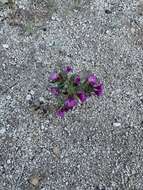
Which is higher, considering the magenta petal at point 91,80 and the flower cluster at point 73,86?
the magenta petal at point 91,80

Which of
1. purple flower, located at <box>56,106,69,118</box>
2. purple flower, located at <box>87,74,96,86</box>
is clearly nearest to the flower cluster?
purple flower, located at <box>87,74,96,86</box>

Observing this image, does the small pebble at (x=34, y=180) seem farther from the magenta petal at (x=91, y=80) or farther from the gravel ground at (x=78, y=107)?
the magenta petal at (x=91, y=80)

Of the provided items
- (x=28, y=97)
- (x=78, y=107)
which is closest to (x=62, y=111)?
(x=78, y=107)

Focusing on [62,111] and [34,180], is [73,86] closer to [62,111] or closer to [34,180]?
[62,111]

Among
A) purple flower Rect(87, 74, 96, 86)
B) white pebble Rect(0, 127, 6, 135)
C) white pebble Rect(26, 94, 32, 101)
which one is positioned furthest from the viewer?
white pebble Rect(26, 94, 32, 101)

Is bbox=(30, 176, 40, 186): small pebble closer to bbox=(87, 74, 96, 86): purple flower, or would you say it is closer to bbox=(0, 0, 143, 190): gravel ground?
bbox=(0, 0, 143, 190): gravel ground

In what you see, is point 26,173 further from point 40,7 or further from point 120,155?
point 40,7

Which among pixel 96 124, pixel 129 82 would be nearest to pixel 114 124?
pixel 96 124

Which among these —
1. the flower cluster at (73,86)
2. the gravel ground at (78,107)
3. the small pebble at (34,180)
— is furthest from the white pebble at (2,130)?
the flower cluster at (73,86)
